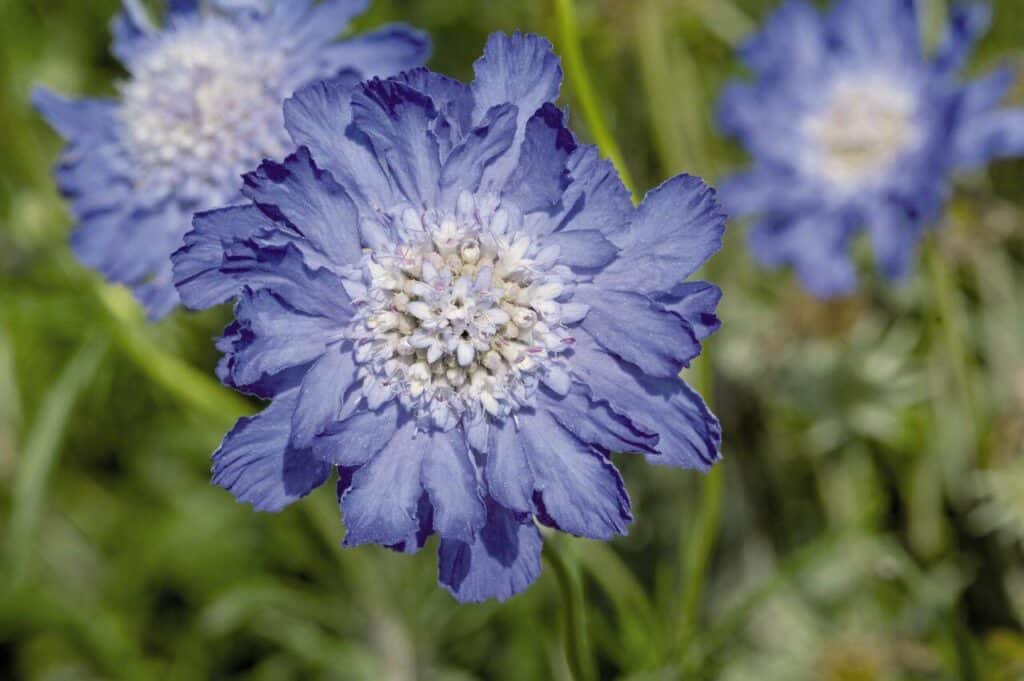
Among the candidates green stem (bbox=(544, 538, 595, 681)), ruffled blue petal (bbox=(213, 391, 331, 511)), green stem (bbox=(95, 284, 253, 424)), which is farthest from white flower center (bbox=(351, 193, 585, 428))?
green stem (bbox=(95, 284, 253, 424))

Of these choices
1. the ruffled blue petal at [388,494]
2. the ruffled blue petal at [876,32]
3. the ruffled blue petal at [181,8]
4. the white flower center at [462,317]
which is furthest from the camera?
the ruffled blue petal at [876,32]

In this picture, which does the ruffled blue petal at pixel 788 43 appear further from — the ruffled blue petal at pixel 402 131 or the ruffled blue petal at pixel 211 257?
the ruffled blue petal at pixel 211 257

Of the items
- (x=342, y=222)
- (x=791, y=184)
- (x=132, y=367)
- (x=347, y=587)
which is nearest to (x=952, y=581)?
(x=791, y=184)

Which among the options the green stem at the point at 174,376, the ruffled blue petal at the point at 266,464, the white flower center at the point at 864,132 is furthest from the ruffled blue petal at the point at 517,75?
the white flower center at the point at 864,132

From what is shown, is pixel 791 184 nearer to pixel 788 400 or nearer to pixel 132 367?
pixel 788 400

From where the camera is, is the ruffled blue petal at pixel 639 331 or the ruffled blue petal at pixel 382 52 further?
the ruffled blue petal at pixel 382 52
